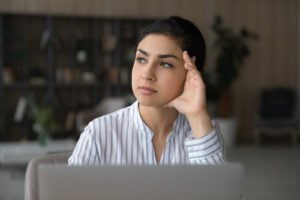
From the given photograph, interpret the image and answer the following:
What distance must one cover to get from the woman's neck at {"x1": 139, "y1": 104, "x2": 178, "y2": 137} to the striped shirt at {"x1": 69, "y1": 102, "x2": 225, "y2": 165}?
21 mm

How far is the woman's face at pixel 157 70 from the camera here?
1.52 meters

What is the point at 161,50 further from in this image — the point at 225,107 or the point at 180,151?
the point at 225,107

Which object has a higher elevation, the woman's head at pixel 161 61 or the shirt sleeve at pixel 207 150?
the woman's head at pixel 161 61

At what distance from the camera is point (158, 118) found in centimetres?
170

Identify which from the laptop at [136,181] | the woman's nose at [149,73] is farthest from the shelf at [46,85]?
the laptop at [136,181]

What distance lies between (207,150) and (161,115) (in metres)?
0.21

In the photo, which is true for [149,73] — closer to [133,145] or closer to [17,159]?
[133,145]

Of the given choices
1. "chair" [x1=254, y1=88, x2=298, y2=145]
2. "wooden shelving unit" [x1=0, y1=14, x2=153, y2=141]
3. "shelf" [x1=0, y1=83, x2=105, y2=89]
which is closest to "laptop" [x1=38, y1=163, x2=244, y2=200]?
"wooden shelving unit" [x1=0, y1=14, x2=153, y2=141]

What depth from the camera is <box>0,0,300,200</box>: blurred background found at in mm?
8859

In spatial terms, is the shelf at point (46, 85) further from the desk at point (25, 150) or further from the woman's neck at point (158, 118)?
the woman's neck at point (158, 118)

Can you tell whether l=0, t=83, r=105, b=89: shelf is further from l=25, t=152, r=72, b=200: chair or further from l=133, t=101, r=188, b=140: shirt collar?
l=133, t=101, r=188, b=140: shirt collar

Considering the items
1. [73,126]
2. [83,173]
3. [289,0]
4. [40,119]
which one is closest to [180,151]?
[83,173]

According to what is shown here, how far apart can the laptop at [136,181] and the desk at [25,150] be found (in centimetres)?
463

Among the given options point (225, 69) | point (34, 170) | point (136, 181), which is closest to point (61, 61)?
point (225, 69)
